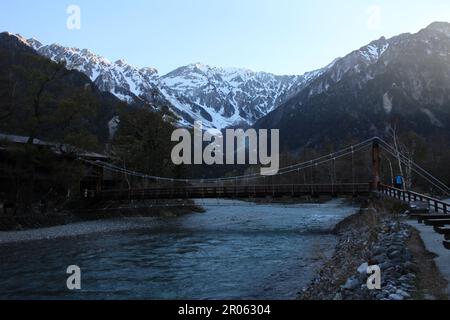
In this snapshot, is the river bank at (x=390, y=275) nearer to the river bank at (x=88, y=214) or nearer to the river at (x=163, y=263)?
the river at (x=163, y=263)

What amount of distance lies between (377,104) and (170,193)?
13393cm

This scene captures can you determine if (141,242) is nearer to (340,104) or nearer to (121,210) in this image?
(121,210)

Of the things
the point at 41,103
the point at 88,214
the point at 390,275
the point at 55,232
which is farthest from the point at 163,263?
the point at 88,214

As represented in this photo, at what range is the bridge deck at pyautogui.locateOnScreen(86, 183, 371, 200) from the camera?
39188 mm

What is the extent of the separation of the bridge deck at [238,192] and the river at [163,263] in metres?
9.92

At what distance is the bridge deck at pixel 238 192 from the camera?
1543 inches

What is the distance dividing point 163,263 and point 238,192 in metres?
24.3

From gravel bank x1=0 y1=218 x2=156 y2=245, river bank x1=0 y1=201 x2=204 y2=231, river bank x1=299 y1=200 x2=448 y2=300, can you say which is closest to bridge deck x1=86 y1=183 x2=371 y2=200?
river bank x1=0 y1=201 x2=204 y2=231

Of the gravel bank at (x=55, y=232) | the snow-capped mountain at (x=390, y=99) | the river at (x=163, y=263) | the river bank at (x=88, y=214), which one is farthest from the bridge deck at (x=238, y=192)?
the snow-capped mountain at (x=390, y=99)

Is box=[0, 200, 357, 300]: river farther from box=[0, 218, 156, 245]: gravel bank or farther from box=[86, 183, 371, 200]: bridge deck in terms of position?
box=[86, 183, 371, 200]: bridge deck

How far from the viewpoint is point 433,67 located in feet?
511

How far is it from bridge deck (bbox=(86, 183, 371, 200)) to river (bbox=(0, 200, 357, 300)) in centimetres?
992

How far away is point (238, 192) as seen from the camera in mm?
41219

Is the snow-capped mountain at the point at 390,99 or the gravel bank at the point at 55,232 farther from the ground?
the snow-capped mountain at the point at 390,99
